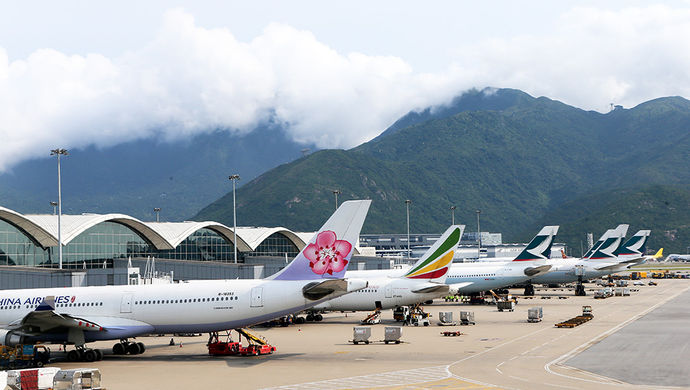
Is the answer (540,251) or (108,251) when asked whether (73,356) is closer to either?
(108,251)

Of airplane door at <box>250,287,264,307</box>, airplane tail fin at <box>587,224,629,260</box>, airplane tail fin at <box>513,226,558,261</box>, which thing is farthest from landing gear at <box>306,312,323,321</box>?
airplane tail fin at <box>587,224,629,260</box>

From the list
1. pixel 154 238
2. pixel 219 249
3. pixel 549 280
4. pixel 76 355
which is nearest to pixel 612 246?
pixel 549 280

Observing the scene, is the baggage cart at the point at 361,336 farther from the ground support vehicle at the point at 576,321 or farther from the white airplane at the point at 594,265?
the white airplane at the point at 594,265

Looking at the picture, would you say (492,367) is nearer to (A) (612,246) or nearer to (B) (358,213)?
(B) (358,213)

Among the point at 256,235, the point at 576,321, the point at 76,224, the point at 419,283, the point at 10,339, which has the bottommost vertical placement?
the point at 576,321

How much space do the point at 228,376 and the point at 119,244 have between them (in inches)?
2431

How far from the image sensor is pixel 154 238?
94.1m

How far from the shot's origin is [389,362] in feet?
117

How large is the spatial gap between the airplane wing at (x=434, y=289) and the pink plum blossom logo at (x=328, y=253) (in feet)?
64.0

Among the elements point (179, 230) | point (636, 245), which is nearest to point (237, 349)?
point (179, 230)

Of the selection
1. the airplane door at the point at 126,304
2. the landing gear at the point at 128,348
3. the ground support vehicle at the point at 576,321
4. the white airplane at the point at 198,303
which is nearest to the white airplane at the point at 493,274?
the ground support vehicle at the point at 576,321

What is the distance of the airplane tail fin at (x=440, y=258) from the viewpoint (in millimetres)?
57438

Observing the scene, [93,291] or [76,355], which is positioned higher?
[93,291]

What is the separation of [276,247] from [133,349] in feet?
253
